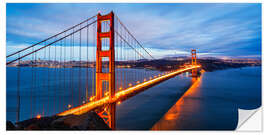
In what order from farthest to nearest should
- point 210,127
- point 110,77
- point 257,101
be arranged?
1. point 257,101
2. point 210,127
3. point 110,77

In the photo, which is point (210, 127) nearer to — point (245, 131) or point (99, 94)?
point (245, 131)
